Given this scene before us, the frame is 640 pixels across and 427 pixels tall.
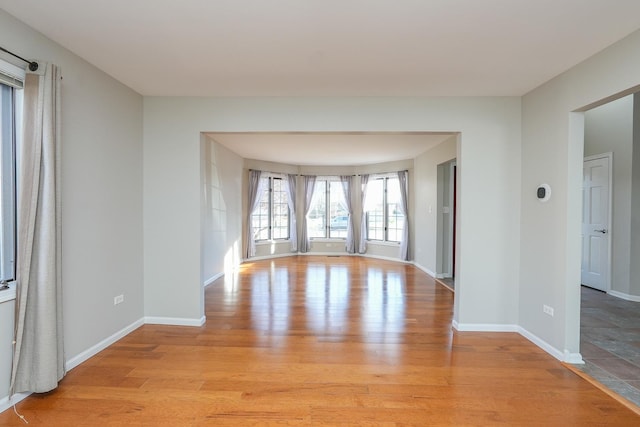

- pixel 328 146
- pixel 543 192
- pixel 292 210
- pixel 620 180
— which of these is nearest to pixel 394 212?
pixel 292 210

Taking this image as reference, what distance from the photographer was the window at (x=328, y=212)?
9.02 metres

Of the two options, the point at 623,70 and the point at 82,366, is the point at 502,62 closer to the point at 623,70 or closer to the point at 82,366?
the point at 623,70

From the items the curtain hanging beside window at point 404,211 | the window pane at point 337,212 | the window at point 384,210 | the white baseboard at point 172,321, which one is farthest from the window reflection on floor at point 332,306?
the window pane at point 337,212

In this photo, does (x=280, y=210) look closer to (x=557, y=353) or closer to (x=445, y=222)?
(x=445, y=222)

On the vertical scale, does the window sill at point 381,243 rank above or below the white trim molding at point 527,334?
above

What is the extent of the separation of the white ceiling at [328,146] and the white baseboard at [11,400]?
346 cm

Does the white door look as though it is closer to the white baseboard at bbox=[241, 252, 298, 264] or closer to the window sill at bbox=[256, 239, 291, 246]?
the white baseboard at bbox=[241, 252, 298, 264]

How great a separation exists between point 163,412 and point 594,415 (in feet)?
9.42

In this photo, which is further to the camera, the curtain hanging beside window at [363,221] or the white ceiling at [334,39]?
the curtain hanging beside window at [363,221]

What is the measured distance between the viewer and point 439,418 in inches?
82.0

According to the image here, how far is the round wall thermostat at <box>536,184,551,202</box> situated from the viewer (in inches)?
120

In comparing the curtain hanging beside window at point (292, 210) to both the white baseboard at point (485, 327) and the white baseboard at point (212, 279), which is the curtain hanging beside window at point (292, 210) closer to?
the white baseboard at point (212, 279)

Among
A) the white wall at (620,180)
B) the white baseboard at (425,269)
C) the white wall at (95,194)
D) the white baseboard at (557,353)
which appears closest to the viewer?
the white wall at (95,194)

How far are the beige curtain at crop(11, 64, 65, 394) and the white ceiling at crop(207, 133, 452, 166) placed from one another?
253 centimetres
